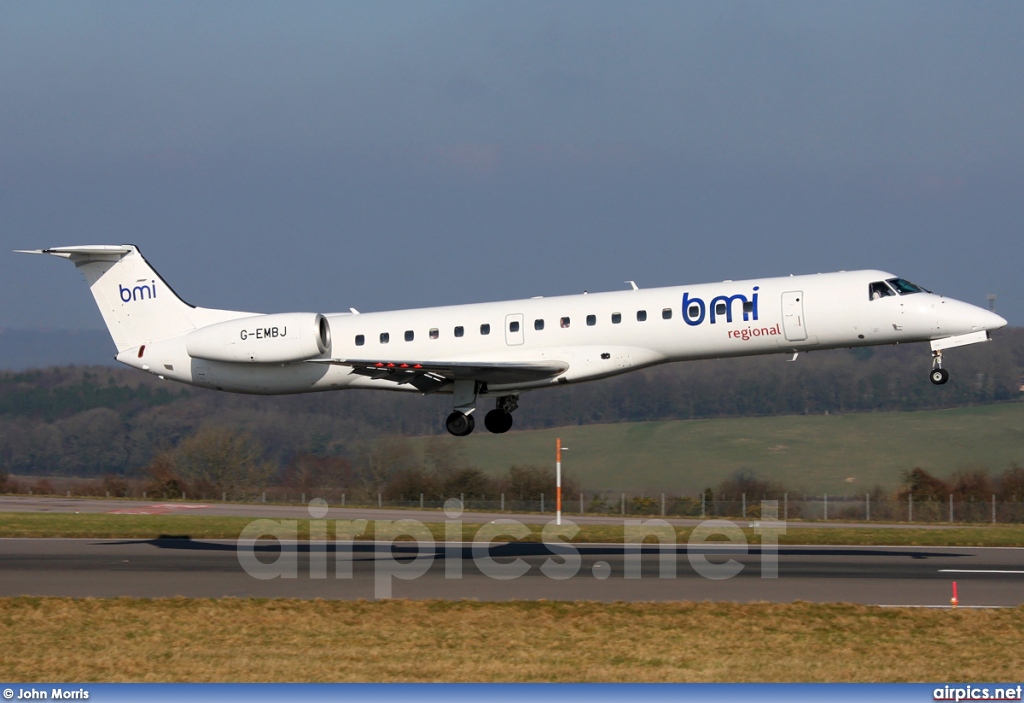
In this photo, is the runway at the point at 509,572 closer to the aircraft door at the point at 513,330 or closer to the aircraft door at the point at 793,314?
the aircraft door at the point at 513,330

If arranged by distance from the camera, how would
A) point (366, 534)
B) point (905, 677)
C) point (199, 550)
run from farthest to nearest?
1. point (366, 534)
2. point (199, 550)
3. point (905, 677)

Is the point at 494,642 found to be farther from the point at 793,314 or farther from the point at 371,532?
the point at 371,532

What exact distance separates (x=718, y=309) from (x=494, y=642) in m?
13.0

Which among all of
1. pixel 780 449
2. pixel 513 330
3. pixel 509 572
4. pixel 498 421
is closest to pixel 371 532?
pixel 498 421

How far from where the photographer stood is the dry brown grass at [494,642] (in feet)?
46.0

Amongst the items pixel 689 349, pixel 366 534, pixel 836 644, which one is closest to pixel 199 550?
pixel 366 534

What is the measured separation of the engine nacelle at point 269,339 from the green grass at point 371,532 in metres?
4.32

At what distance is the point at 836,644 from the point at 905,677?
1.67m

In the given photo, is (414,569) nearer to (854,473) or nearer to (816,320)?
(816,320)

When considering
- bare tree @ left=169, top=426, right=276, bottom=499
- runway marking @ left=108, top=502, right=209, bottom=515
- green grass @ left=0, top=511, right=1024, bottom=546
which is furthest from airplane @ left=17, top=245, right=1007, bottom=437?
bare tree @ left=169, top=426, right=276, bottom=499

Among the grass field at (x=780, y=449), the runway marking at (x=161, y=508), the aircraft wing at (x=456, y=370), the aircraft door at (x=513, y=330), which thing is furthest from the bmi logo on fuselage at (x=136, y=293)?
the grass field at (x=780, y=449)

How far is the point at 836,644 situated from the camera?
1545 centimetres

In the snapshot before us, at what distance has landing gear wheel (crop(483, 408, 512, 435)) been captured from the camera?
99.1 feet

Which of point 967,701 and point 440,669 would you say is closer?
point 967,701
